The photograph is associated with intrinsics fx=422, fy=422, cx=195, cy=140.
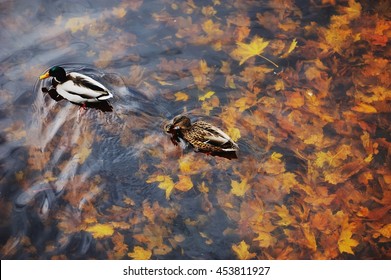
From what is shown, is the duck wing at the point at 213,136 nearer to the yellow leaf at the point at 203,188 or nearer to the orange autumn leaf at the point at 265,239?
the yellow leaf at the point at 203,188

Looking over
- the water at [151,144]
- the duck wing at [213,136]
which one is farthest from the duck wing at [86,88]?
the duck wing at [213,136]

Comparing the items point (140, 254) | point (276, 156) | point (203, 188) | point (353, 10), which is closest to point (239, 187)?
point (203, 188)

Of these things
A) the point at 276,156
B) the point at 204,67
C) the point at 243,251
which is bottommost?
the point at 243,251

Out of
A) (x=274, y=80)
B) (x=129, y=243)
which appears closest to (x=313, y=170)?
(x=274, y=80)

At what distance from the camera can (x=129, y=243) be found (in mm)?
3805

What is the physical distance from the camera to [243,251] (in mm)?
3775

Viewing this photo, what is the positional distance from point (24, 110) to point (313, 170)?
305cm

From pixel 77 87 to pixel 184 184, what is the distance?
1.52 metres

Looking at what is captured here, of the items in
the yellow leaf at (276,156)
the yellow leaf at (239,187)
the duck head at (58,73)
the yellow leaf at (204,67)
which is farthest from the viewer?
the yellow leaf at (204,67)

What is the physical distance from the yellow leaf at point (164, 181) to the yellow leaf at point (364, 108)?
6.74 feet

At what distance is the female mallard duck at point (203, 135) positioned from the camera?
13.2 ft

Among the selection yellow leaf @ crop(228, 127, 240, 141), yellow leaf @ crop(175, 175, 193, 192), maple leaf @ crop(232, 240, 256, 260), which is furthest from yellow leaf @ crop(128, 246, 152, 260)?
yellow leaf @ crop(228, 127, 240, 141)

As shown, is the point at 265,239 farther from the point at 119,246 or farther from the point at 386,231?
the point at 119,246
